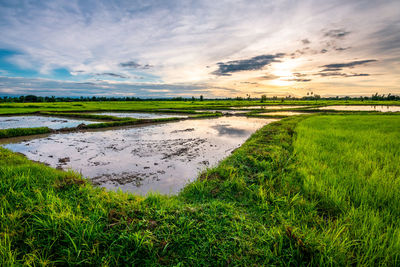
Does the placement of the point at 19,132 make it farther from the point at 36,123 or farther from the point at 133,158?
the point at 133,158

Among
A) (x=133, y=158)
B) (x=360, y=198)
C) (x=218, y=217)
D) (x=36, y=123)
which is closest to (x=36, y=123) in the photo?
(x=36, y=123)

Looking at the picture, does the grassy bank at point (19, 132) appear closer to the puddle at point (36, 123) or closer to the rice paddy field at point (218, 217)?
the puddle at point (36, 123)

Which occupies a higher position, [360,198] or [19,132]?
[19,132]

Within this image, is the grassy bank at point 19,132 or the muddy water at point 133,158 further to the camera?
the grassy bank at point 19,132

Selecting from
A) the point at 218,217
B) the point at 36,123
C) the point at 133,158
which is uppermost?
the point at 36,123

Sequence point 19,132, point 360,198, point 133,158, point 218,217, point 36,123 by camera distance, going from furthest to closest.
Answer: point 36,123, point 19,132, point 133,158, point 360,198, point 218,217

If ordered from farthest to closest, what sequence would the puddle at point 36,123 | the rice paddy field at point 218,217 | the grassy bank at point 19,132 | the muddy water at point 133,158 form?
the puddle at point 36,123 → the grassy bank at point 19,132 → the muddy water at point 133,158 → the rice paddy field at point 218,217

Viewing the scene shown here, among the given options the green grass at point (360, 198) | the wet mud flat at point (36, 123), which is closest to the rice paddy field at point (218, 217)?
the green grass at point (360, 198)

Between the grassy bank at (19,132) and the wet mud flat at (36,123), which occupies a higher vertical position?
the wet mud flat at (36,123)

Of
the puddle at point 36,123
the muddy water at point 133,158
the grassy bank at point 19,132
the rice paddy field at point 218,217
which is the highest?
the puddle at point 36,123

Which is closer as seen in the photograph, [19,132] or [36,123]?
[19,132]

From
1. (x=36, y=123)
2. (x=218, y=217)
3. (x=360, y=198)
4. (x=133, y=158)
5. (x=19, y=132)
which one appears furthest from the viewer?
(x=36, y=123)

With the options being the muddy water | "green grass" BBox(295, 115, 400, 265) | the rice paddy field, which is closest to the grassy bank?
the muddy water

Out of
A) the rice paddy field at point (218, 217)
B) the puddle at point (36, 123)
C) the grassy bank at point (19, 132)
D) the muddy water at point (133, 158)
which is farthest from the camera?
the puddle at point (36, 123)
